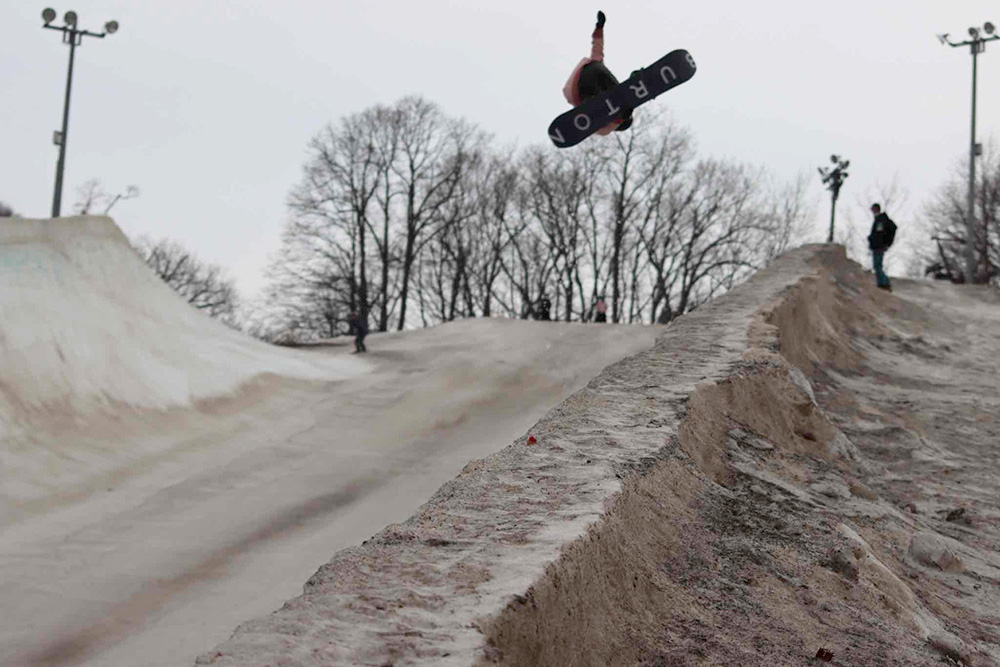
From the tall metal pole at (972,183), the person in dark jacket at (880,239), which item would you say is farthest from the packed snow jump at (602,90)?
the tall metal pole at (972,183)

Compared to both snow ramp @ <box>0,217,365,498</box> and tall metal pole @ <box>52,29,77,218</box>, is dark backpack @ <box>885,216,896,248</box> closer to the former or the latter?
snow ramp @ <box>0,217,365,498</box>

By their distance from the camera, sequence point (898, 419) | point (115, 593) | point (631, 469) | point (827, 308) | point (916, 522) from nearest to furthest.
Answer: point (631, 469), point (916, 522), point (115, 593), point (898, 419), point (827, 308)

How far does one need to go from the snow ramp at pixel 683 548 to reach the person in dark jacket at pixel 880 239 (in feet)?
41.0

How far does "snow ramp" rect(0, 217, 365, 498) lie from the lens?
13.1 m

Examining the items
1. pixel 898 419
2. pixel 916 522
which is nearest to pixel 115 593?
pixel 916 522

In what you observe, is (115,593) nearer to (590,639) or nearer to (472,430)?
(590,639)

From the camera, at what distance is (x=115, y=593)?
906cm

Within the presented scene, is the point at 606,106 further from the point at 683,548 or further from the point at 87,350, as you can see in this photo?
the point at 87,350

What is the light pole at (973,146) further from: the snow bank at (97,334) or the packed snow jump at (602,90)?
the packed snow jump at (602,90)

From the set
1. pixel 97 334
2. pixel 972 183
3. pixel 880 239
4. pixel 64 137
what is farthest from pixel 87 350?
pixel 972 183

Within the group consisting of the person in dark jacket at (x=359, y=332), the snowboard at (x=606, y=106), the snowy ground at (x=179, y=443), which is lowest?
the snowy ground at (x=179, y=443)

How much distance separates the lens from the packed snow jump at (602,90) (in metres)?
9.07

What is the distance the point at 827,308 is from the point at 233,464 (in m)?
8.34

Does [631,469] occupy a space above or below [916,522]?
above
